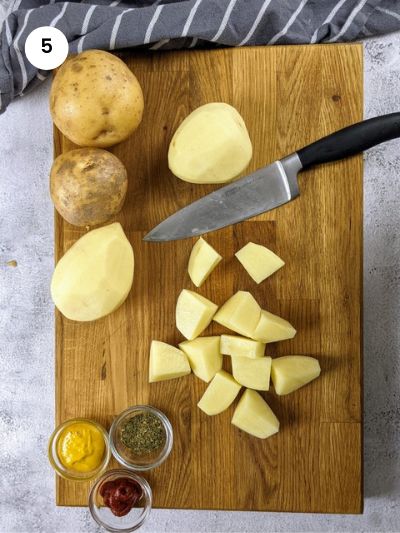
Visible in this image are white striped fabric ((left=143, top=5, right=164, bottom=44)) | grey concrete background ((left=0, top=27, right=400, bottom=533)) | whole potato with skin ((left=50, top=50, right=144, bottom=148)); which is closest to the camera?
whole potato with skin ((left=50, top=50, right=144, bottom=148))

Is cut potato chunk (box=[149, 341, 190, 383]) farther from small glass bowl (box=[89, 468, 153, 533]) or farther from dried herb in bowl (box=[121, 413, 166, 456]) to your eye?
small glass bowl (box=[89, 468, 153, 533])

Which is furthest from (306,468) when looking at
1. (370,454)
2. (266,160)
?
(266,160)

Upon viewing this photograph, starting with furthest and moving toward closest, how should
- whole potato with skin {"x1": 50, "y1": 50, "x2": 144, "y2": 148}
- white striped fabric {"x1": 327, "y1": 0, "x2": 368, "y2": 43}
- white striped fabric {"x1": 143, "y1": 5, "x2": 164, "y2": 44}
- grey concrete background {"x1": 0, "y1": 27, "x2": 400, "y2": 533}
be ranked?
grey concrete background {"x1": 0, "y1": 27, "x2": 400, "y2": 533}
white striped fabric {"x1": 327, "y1": 0, "x2": 368, "y2": 43}
white striped fabric {"x1": 143, "y1": 5, "x2": 164, "y2": 44}
whole potato with skin {"x1": 50, "y1": 50, "x2": 144, "y2": 148}

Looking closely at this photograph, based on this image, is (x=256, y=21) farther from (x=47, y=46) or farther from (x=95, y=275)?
(x=95, y=275)

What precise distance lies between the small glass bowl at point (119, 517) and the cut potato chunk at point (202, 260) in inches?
18.7

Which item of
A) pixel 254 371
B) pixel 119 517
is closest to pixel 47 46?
pixel 254 371

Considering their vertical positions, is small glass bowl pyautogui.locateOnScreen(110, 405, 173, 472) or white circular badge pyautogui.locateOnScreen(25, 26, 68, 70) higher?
white circular badge pyautogui.locateOnScreen(25, 26, 68, 70)

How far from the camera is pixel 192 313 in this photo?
1282 mm

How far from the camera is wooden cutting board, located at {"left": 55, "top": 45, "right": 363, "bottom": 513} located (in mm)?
1285

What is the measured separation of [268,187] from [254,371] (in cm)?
42

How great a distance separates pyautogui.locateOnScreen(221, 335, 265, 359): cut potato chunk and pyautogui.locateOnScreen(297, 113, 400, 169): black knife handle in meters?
0.41

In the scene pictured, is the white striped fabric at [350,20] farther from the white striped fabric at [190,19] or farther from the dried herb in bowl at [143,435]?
the dried herb in bowl at [143,435]

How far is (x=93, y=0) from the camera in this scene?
140 cm

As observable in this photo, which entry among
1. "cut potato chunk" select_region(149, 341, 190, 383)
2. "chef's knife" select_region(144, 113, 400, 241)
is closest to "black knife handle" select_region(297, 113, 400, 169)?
"chef's knife" select_region(144, 113, 400, 241)
